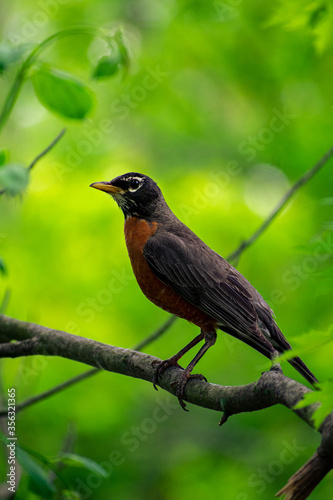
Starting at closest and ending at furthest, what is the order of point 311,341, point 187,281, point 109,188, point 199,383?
1. point 311,341
2. point 199,383
3. point 187,281
4. point 109,188

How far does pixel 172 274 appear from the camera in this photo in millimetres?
4230

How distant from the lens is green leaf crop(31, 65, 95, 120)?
2.71 meters

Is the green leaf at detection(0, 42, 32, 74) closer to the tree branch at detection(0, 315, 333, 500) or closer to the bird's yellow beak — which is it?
the tree branch at detection(0, 315, 333, 500)

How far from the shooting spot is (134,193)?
4719 millimetres

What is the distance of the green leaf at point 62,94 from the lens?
2705 mm

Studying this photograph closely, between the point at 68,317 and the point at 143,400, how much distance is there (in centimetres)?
127

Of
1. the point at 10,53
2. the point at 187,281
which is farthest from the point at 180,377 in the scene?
the point at 10,53

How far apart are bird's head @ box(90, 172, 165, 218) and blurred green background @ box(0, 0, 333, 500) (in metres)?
1.17

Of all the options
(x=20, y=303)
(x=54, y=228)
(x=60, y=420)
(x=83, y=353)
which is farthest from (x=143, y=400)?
(x=83, y=353)

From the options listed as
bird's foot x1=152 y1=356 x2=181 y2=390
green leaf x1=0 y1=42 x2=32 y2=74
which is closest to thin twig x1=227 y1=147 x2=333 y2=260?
bird's foot x1=152 y1=356 x2=181 y2=390

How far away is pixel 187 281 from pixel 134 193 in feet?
3.12

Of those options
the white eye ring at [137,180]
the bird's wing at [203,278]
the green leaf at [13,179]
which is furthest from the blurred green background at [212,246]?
the green leaf at [13,179]

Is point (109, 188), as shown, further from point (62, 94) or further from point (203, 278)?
point (62, 94)

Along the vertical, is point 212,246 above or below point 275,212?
below
